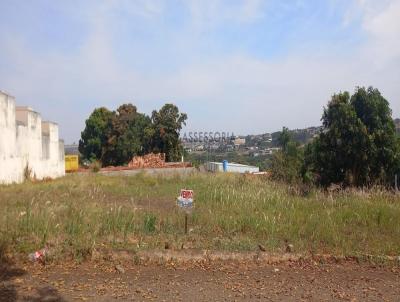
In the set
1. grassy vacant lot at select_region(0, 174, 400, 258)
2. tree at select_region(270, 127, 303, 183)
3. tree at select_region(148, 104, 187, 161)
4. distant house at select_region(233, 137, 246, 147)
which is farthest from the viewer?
distant house at select_region(233, 137, 246, 147)

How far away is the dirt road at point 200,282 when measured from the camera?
453cm

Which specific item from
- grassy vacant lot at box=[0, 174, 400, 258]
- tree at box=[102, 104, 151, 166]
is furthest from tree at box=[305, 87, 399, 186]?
tree at box=[102, 104, 151, 166]

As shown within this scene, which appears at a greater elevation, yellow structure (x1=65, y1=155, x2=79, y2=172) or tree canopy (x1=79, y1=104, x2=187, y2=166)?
tree canopy (x1=79, y1=104, x2=187, y2=166)

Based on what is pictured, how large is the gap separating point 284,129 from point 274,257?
91.6ft

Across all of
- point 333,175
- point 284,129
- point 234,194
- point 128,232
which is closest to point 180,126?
point 284,129

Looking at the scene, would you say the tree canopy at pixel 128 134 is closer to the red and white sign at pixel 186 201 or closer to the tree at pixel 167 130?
the tree at pixel 167 130

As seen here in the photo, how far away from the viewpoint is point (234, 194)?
448 inches

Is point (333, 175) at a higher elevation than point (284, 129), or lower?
lower

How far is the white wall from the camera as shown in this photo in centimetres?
1992

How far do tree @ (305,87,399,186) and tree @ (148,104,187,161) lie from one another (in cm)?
2772

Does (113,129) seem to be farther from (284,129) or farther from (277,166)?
(277,166)

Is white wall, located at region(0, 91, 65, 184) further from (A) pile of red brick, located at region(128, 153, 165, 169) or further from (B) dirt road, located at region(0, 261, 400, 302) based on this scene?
(B) dirt road, located at region(0, 261, 400, 302)

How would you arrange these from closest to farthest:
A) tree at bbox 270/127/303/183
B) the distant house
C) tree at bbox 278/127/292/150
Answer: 1. tree at bbox 270/127/303/183
2. tree at bbox 278/127/292/150
3. the distant house

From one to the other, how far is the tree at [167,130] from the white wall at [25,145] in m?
14.2
